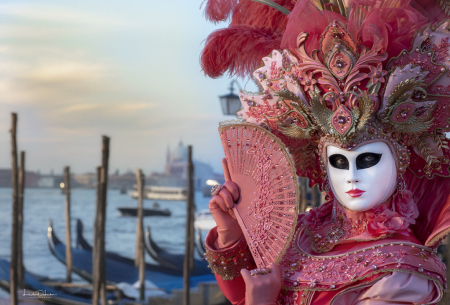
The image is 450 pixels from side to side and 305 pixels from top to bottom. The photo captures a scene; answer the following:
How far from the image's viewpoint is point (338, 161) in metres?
1.53

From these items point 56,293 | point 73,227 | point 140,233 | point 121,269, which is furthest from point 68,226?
point 73,227

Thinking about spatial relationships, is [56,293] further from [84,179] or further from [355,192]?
[84,179]

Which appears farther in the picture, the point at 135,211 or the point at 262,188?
the point at 135,211

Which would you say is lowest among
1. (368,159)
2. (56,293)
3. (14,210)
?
(56,293)

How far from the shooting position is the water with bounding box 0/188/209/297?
76.1ft

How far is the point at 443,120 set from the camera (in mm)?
1464

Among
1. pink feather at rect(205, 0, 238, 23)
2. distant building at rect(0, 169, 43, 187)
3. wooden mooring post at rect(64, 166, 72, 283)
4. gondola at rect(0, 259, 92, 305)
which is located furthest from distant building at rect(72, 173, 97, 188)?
pink feather at rect(205, 0, 238, 23)

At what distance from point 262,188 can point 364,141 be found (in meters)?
0.36

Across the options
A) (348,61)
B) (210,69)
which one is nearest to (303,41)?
(348,61)

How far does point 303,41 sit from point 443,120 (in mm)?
487

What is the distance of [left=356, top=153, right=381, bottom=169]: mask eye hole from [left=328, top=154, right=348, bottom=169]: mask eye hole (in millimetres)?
43

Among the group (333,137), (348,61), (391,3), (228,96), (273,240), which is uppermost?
(228,96)

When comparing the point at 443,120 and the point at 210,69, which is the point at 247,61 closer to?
the point at 210,69

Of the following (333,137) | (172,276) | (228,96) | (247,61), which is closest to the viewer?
(333,137)
